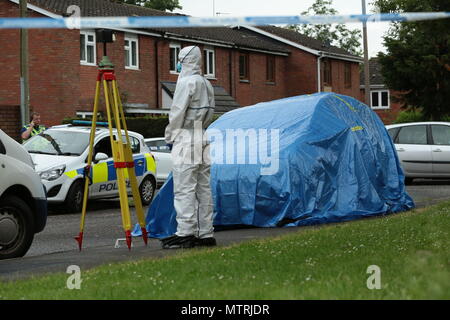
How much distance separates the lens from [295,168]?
13.9 m

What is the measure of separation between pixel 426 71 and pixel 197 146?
35.8 meters

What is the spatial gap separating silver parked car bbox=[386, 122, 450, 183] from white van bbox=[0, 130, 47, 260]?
47.6 feet

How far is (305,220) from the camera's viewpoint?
45.3 feet

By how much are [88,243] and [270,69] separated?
41.8 metres

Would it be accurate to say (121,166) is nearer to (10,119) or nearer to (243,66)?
(10,119)

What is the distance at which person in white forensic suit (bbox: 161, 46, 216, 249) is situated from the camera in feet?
33.9

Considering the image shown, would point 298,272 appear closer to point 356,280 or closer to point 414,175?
point 356,280

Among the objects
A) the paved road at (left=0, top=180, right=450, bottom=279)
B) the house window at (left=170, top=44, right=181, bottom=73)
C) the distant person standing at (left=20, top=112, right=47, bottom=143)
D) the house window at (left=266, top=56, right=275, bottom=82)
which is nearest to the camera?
the paved road at (left=0, top=180, right=450, bottom=279)

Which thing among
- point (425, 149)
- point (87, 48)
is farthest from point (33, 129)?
point (87, 48)

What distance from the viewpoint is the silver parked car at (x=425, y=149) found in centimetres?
2369

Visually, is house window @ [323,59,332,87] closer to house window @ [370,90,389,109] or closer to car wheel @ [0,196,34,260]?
house window @ [370,90,389,109]

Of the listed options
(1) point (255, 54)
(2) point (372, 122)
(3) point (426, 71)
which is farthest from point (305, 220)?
(1) point (255, 54)

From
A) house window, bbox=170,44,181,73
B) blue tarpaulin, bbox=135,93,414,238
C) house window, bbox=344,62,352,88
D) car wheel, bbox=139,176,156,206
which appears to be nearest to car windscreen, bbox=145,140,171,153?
car wheel, bbox=139,176,156,206

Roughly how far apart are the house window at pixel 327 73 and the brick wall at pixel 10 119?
32809mm
